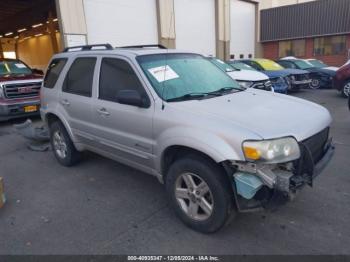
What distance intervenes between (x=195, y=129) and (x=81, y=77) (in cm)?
231

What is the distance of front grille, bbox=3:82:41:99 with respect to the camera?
28.0ft

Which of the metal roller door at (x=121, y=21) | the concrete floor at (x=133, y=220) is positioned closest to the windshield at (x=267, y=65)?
the metal roller door at (x=121, y=21)

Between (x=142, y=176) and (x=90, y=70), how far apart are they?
171 cm

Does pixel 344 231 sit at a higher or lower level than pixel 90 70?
lower

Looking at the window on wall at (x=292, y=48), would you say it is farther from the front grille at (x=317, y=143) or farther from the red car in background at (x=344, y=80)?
the front grille at (x=317, y=143)

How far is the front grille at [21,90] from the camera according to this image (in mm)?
8539

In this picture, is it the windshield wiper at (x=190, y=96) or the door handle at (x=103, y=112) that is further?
the door handle at (x=103, y=112)

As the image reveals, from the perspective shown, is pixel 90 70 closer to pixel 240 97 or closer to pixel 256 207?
pixel 240 97

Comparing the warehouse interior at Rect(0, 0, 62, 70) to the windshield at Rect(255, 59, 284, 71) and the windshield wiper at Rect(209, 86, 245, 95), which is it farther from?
the windshield wiper at Rect(209, 86, 245, 95)

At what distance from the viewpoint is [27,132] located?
6.42m

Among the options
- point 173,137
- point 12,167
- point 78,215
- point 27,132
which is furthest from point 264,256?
point 27,132

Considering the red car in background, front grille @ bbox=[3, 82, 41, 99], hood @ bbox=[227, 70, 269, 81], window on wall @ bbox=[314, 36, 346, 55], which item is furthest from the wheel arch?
window on wall @ bbox=[314, 36, 346, 55]

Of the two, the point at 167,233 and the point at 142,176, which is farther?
the point at 142,176

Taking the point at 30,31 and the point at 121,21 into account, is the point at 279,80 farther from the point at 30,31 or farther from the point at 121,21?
the point at 30,31
